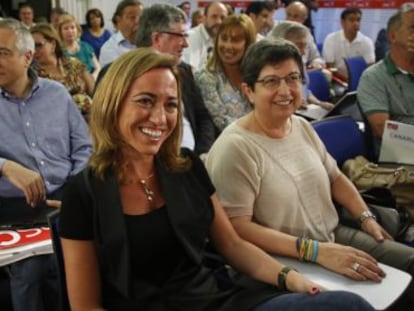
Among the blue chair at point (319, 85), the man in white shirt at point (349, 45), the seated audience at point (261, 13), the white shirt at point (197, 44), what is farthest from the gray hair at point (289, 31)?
the man in white shirt at point (349, 45)

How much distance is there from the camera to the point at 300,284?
142 cm

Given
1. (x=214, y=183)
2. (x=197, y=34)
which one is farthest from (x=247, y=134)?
(x=197, y=34)

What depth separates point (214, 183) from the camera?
1.68 m

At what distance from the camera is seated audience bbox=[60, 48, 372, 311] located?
4.24 ft

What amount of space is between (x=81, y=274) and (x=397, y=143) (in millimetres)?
1757

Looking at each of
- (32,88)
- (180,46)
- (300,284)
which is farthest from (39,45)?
(300,284)

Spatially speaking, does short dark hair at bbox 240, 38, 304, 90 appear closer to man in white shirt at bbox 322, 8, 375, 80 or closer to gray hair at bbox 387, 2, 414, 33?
gray hair at bbox 387, 2, 414, 33

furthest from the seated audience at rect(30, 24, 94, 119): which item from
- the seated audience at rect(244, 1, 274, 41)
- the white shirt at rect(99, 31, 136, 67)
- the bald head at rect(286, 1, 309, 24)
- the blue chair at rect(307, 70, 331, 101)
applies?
the bald head at rect(286, 1, 309, 24)

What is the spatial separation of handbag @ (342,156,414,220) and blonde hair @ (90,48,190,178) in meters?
1.28

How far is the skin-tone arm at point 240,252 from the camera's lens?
4.95 feet

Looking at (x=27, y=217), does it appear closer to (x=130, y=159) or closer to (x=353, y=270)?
(x=130, y=159)

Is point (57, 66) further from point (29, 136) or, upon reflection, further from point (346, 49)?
point (346, 49)

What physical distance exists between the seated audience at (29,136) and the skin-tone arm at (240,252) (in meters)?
0.76

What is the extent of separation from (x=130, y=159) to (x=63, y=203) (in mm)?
234
